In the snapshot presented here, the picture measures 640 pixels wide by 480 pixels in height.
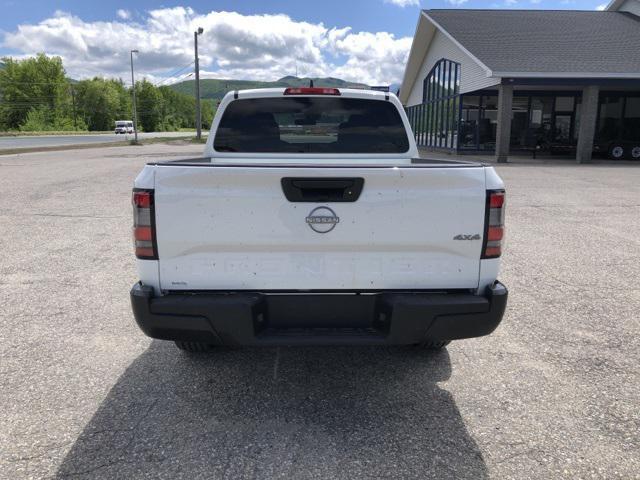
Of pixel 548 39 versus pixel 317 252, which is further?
pixel 548 39

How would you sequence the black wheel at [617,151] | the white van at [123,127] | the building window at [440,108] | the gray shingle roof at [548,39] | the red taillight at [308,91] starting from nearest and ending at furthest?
the red taillight at [308,91] < the gray shingle roof at [548,39] < the black wheel at [617,151] < the building window at [440,108] < the white van at [123,127]

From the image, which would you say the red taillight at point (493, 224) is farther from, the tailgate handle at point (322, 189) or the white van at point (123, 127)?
the white van at point (123, 127)

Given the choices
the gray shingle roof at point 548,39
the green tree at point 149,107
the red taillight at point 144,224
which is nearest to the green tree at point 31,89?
the green tree at point 149,107

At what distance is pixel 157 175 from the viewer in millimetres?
2820

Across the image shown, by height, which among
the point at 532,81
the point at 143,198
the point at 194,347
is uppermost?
the point at 532,81

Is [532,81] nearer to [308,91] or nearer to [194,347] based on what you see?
[308,91]

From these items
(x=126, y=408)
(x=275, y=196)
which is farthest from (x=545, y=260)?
(x=126, y=408)

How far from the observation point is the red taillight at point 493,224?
9.57 feet

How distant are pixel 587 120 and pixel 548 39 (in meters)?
5.71

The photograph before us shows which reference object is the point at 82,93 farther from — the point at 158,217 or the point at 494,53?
the point at 158,217

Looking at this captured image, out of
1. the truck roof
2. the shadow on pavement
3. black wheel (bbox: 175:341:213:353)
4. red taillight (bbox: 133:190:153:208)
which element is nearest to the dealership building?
the truck roof

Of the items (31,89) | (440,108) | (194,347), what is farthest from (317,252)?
(31,89)

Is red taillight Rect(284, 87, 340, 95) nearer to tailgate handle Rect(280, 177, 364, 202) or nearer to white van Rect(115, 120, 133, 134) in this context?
tailgate handle Rect(280, 177, 364, 202)

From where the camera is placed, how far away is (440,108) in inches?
1211
